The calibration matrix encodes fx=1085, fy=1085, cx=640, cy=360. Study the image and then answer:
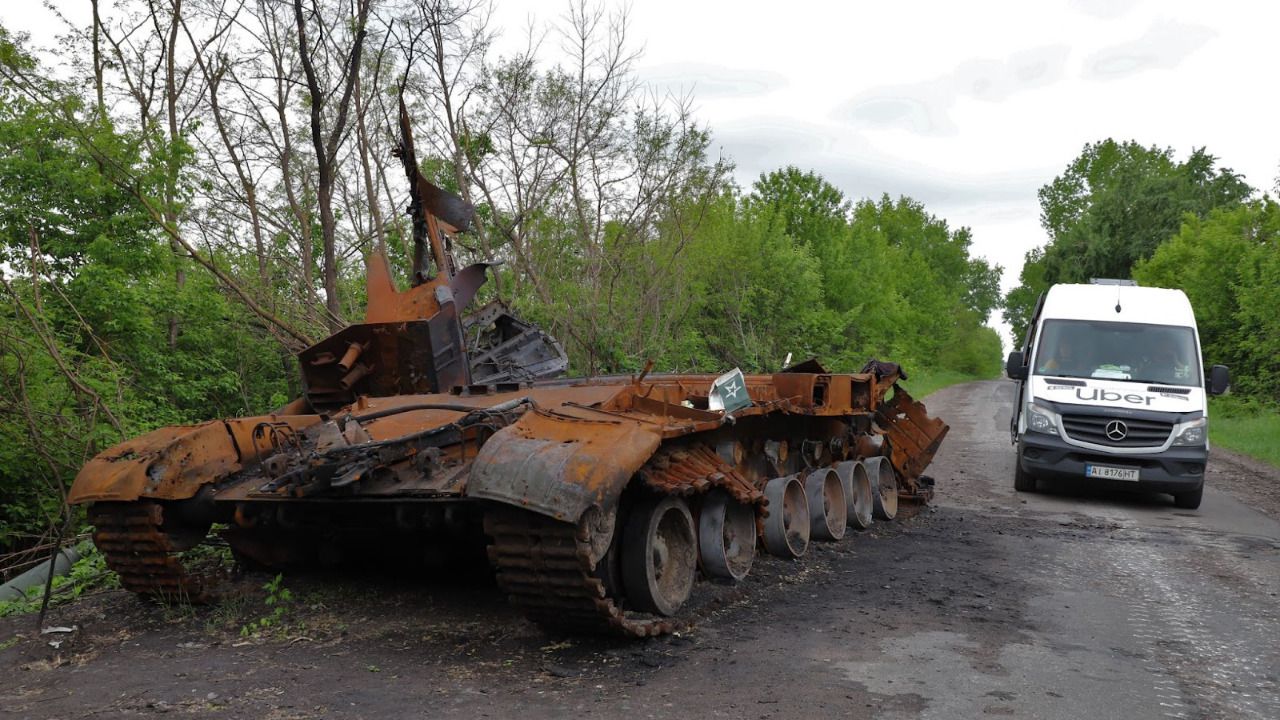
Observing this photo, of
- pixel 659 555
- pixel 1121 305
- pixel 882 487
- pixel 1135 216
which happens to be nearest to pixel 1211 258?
pixel 1135 216

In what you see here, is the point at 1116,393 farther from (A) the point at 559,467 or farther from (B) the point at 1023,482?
(A) the point at 559,467

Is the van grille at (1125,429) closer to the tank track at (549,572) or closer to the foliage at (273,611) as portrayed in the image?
the tank track at (549,572)

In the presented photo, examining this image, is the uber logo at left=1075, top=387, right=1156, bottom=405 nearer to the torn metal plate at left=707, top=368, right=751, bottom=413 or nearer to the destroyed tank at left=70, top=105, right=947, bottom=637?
the destroyed tank at left=70, top=105, right=947, bottom=637

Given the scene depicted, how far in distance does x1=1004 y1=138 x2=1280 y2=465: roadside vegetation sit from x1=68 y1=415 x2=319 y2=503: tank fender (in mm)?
16831

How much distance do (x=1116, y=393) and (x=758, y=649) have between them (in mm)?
7848

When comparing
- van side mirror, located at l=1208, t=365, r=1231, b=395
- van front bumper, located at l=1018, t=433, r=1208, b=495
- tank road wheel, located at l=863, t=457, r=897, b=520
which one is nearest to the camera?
tank road wheel, located at l=863, t=457, r=897, b=520

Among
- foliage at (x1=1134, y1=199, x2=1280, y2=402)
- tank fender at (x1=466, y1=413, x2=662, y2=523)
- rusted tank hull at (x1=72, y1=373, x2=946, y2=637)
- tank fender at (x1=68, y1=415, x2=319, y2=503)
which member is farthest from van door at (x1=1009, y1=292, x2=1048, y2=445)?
foliage at (x1=1134, y1=199, x2=1280, y2=402)

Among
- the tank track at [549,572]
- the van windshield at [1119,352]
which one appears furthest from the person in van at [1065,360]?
the tank track at [549,572]

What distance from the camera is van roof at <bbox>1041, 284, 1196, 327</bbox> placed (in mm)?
12781

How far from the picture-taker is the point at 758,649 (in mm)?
5738

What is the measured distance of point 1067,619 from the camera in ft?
21.6

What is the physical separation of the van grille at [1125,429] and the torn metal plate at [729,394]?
627 centimetres

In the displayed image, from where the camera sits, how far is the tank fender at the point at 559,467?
5172 millimetres

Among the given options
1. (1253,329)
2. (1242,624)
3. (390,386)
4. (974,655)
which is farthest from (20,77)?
(1253,329)
